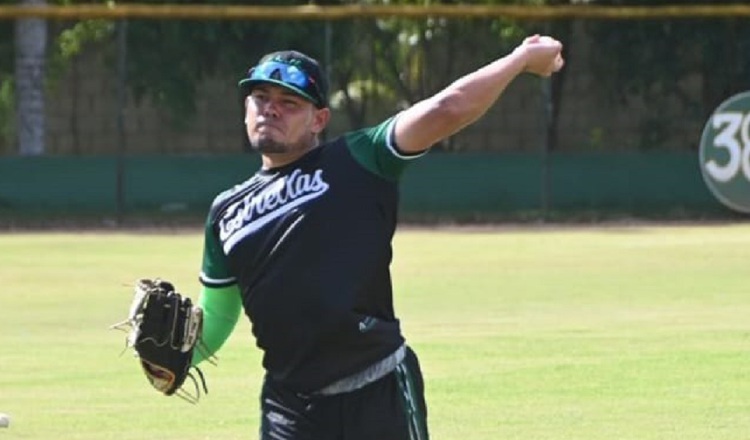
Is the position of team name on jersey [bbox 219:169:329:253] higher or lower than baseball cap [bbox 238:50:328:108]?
lower

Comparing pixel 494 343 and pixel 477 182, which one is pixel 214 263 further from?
pixel 477 182

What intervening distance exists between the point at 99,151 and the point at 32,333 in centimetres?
1366

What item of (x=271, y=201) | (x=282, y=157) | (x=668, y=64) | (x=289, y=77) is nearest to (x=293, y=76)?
(x=289, y=77)

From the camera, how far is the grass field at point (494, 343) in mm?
10008

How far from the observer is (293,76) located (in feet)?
17.8

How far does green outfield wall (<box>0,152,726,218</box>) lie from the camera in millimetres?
27219

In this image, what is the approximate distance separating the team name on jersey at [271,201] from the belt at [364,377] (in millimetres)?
479

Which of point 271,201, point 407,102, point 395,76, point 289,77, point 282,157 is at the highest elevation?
point 289,77

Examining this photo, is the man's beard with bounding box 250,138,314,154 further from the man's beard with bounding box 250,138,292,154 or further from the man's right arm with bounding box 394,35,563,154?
the man's right arm with bounding box 394,35,563,154

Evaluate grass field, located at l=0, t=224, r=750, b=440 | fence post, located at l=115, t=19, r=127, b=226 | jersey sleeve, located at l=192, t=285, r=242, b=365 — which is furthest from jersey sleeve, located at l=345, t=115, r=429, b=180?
fence post, located at l=115, t=19, r=127, b=226

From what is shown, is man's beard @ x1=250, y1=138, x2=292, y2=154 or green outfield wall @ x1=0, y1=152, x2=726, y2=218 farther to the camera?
green outfield wall @ x1=0, y1=152, x2=726, y2=218

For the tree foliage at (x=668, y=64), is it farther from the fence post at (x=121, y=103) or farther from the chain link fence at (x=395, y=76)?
the fence post at (x=121, y=103)

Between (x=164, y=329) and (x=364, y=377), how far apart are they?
610 millimetres

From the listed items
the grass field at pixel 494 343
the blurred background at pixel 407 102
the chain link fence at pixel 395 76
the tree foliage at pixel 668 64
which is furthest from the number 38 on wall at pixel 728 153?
the grass field at pixel 494 343
